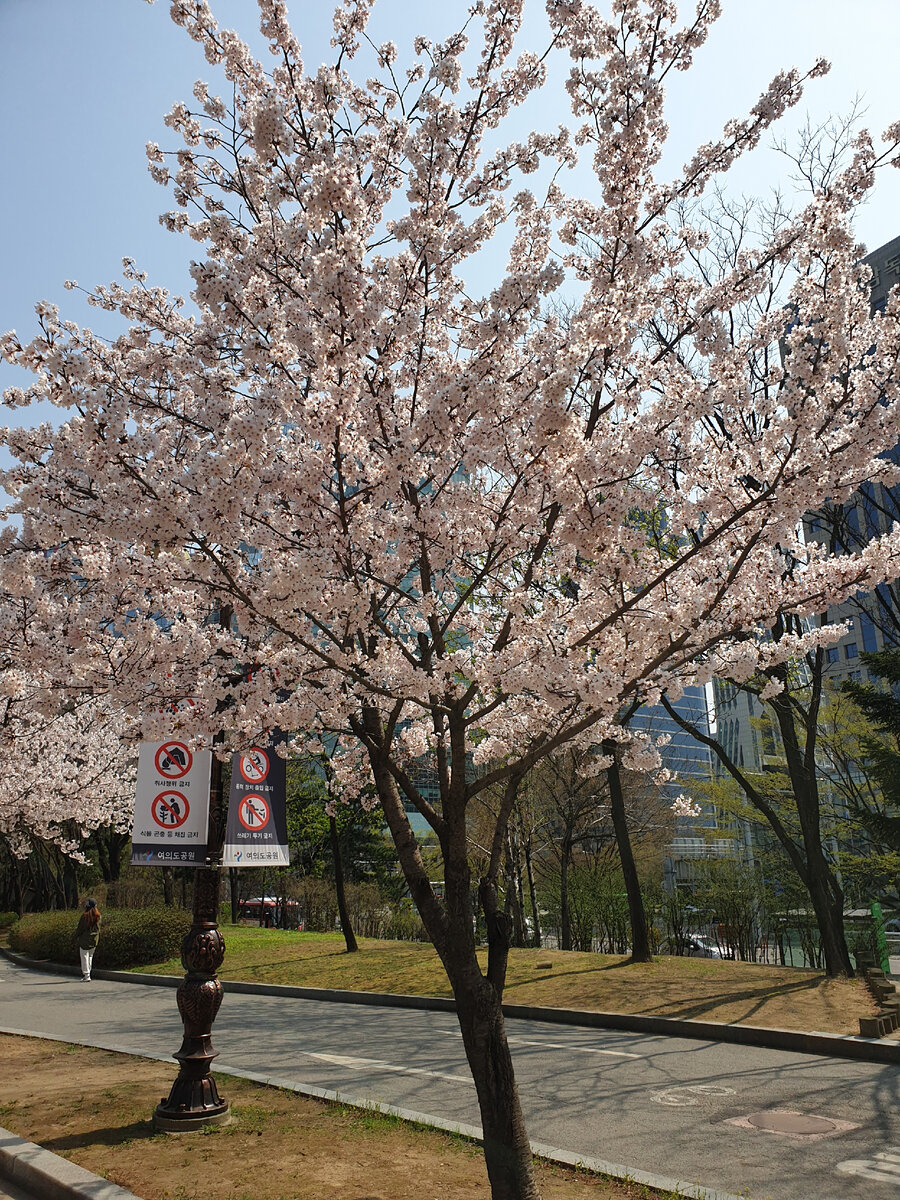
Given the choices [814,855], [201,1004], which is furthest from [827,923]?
[201,1004]

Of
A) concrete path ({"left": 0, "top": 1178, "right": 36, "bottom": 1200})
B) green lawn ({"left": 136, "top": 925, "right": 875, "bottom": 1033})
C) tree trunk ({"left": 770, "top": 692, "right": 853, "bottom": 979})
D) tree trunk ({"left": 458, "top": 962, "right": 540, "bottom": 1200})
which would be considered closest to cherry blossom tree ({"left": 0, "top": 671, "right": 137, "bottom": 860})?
green lawn ({"left": 136, "top": 925, "right": 875, "bottom": 1033})

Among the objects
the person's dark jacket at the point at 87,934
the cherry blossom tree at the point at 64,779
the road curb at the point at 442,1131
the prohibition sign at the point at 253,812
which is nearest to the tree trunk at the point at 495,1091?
the road curb at the point at 442,1131

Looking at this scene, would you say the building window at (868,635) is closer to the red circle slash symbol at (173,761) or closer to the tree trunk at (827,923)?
the tree trunk at (827,923)

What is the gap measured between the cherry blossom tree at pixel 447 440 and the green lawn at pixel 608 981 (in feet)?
26.0

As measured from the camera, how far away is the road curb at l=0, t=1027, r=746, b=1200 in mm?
5492

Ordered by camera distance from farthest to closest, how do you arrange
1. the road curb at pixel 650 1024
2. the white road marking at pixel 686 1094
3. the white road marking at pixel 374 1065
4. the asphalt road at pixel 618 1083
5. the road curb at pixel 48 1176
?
1. the road curb at pixel 650 1024
2. the white road marking at pixel 374 1065
3. the white road marking at pixel 686 1094
4. the asphalt road at pixel 618 1083
5. the road curb at pixel 48 1176

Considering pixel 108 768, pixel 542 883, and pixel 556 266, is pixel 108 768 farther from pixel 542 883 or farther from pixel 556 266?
pixel 556 266

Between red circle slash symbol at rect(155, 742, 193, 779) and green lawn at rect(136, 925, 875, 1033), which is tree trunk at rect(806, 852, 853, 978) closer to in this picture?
green lawn at rect(136, 925, 875, 1033)

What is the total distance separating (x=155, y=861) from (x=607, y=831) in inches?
1059

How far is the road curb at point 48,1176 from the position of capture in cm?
539

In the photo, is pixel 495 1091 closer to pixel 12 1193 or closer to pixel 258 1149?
pixel 258 1149

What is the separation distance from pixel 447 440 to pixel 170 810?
4.79 m

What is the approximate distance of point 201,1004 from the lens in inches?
291

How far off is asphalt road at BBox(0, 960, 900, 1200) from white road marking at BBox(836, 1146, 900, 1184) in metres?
0.01
